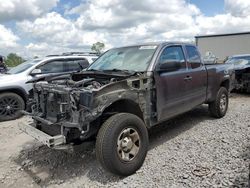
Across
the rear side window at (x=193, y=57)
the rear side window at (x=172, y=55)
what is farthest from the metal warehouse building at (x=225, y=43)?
the rear side window at (x=172, y=55)

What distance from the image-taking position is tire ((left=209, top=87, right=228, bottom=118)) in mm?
6995

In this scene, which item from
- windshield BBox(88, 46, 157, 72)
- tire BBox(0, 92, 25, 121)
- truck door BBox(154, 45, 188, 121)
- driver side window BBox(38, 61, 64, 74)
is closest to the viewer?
truck door BBox(154, 45, 188, 121)

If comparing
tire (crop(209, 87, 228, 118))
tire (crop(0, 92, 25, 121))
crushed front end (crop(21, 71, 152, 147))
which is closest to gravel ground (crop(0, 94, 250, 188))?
tire (crop(209, 87, 228, 118))

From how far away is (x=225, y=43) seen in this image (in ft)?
118

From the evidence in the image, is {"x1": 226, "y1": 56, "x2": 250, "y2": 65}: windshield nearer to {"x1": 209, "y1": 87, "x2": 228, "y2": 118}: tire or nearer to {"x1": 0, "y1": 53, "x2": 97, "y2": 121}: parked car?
{"x1": 209, "y1": 87, "x2": 228, "y2": 118}: tire

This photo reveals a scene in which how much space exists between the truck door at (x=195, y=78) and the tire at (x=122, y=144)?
1.87 meters

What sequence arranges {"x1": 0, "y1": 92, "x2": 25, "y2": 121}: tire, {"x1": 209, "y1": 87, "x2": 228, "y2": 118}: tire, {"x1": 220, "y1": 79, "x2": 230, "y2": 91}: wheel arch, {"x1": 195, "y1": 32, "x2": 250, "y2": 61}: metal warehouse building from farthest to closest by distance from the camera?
{"x1": 195, "y1": 32, "x2": 250, "y2": 61}: metal warehouse building → {"x1": 0, "y1": 92, "x2": 25, "y2": 121}: tire → {"x1": 220, "y1": 79, "x2": 230, "y2": 91}: wheel arch → {"x1": 209, "y1": 87, "x2": 228, "y2": 118}: tire

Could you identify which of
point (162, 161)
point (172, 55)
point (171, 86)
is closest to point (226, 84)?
point (172, 55)

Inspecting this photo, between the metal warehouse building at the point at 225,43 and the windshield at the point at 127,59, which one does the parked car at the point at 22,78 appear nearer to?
the windshield at the point at 127,59

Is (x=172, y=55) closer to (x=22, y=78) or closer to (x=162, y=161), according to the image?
(x=162, y=161)

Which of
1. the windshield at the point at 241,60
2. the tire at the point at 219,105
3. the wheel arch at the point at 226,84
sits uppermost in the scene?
the windshield at the point at 241,60

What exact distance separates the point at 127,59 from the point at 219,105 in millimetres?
2878

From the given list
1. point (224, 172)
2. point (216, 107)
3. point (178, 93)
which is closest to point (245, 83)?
point (216, 107)

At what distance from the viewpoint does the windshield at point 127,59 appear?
512 centimetres
